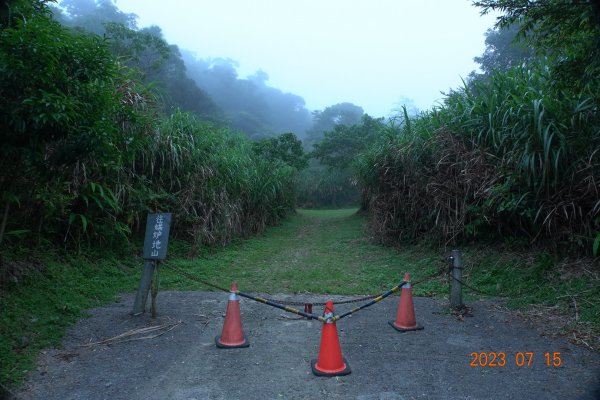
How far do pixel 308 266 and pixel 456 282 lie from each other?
3.76 meters

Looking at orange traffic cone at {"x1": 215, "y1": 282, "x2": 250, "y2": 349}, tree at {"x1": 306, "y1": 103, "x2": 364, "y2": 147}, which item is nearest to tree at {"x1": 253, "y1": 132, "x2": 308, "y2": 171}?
orange traffic cone at {"x1": 215, "y1": 282, "x2": 250, "y2": 349}

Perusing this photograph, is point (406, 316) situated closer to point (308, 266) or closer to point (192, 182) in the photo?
point (308, 266)

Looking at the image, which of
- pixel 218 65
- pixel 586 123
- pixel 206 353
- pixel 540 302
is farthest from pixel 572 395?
pixel 218 65

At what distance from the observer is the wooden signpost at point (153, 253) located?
16.6ft

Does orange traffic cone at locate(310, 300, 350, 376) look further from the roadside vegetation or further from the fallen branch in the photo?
the roadside vegetation

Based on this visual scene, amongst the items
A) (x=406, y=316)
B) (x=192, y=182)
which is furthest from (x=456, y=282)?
(x=192, y=182)

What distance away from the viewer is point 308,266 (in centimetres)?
868

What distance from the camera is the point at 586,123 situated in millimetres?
6168

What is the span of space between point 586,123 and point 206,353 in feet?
19.3

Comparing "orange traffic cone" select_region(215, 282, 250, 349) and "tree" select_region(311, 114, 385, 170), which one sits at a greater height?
"tree" select_region(311, 114, 385, 170)

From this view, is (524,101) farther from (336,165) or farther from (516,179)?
(336,165)
